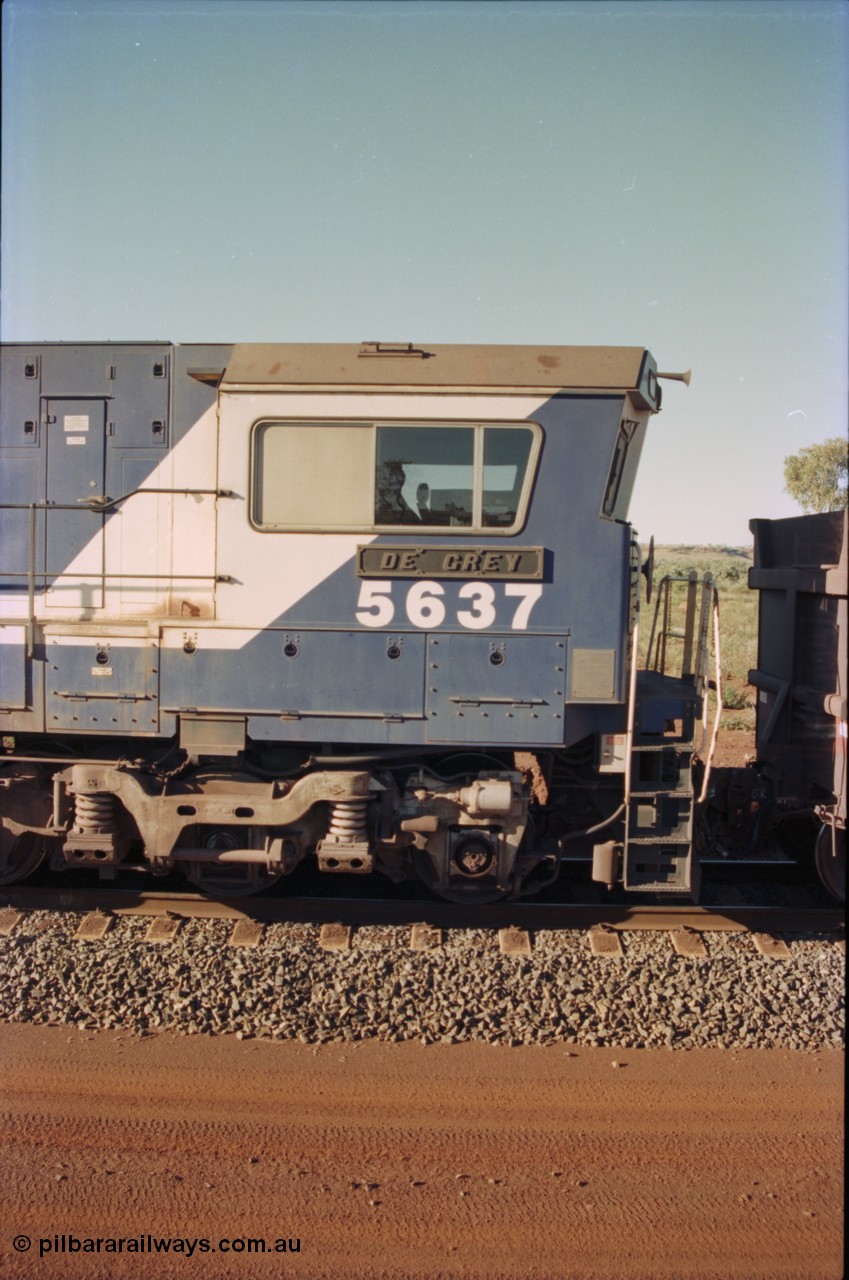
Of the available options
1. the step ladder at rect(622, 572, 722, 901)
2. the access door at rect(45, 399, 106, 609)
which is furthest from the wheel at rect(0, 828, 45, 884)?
the step ladder at rect(622, 572, 722, 901)

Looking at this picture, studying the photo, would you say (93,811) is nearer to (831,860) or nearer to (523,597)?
(523,597)

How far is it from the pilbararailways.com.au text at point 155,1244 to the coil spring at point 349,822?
297cm

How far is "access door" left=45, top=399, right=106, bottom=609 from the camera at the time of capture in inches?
283

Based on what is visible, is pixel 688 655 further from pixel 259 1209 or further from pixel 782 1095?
pixel 259 1209

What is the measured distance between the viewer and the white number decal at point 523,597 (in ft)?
22.1

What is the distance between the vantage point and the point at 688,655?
8.02 m

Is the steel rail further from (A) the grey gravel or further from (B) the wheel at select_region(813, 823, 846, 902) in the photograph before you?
(A) the grey gravel

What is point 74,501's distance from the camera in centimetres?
729

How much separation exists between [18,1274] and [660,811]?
471cm

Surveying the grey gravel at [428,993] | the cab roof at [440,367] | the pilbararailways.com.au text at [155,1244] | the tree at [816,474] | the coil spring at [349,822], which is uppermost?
the tree at [816,474]

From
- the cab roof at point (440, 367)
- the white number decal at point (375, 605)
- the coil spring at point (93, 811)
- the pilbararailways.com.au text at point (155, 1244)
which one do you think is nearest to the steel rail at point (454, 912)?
the coil spring at point (93, 811)

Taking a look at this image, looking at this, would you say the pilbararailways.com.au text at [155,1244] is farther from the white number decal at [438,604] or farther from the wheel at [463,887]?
the white number decal at [438,604]

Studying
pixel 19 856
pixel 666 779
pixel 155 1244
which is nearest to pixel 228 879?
pixel 19 856

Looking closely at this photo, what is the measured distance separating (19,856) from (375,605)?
3.62 meters
